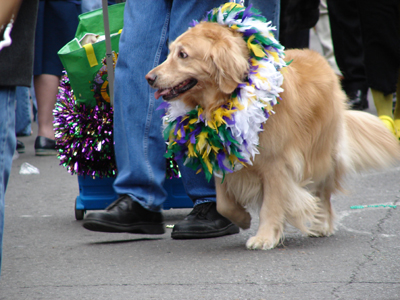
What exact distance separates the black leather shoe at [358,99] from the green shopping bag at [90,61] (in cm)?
433

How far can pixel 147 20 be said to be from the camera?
2982mm

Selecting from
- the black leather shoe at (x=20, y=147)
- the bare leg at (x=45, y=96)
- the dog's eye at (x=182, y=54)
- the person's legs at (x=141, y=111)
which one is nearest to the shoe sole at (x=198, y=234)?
the person's legs at (x=141, y=111)

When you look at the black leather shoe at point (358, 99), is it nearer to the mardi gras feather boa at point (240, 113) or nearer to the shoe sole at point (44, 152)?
the shoe sole at point (44, 152)

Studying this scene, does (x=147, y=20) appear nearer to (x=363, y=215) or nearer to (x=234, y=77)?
(x=234, y=77)

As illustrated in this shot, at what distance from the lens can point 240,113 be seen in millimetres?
2605

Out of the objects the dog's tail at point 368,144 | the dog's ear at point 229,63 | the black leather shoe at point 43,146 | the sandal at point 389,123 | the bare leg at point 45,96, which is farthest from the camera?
the black leather shoe at point 43,146

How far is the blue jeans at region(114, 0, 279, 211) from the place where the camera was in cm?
298

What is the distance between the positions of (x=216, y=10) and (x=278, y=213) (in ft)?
3.33

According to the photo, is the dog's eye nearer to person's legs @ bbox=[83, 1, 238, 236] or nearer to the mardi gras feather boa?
the mardi gras feather boa

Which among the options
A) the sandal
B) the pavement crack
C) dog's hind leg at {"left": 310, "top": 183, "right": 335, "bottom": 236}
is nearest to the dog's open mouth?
dog's hind leg at {"left": 310, "top": 183, "right": 335, "bottom": 236}

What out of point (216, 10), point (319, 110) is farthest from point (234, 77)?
point (319, 110)

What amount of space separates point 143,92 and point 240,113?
64 centimetres

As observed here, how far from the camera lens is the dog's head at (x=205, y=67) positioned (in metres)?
2.60

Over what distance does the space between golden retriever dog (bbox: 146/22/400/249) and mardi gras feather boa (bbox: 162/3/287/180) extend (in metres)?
0.04
